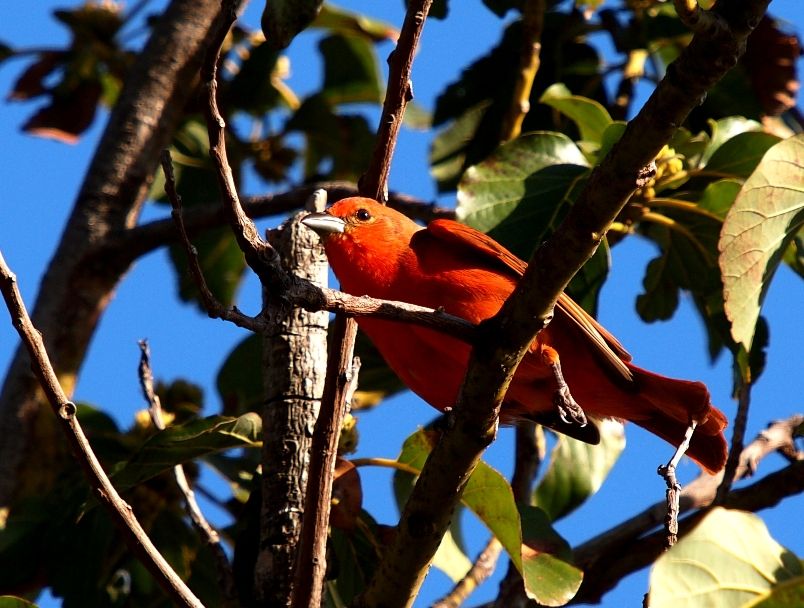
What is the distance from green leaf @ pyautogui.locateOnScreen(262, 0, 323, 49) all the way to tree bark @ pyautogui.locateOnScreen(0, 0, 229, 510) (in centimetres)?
222

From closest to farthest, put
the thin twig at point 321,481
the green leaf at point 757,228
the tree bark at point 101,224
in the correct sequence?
1. the thin twig at point 321,481
2. the green leaf at point 757,228
3. the tree bark at point 101,224

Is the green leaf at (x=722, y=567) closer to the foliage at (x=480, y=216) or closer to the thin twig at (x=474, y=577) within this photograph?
the foliage at (x=480, y=216)

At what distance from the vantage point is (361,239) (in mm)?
3594

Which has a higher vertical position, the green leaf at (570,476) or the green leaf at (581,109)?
the green leaf at (581,109)

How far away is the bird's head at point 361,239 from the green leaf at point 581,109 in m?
0.75

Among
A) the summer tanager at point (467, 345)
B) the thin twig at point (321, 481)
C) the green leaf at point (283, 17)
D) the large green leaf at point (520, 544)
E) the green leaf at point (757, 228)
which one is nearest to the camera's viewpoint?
the thin twig at point (321, 481)

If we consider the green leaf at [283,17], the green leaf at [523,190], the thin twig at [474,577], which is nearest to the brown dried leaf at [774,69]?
the green leaf at [523,190]

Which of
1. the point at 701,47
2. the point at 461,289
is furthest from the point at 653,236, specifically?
the point at 701,47

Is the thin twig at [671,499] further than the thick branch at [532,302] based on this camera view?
Yes

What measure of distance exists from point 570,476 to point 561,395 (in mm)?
1107

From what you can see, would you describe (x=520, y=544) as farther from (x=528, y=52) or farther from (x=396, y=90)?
(x=528, y=52)

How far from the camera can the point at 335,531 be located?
346cm

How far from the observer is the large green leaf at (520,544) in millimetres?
2938

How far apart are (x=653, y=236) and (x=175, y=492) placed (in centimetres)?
212
